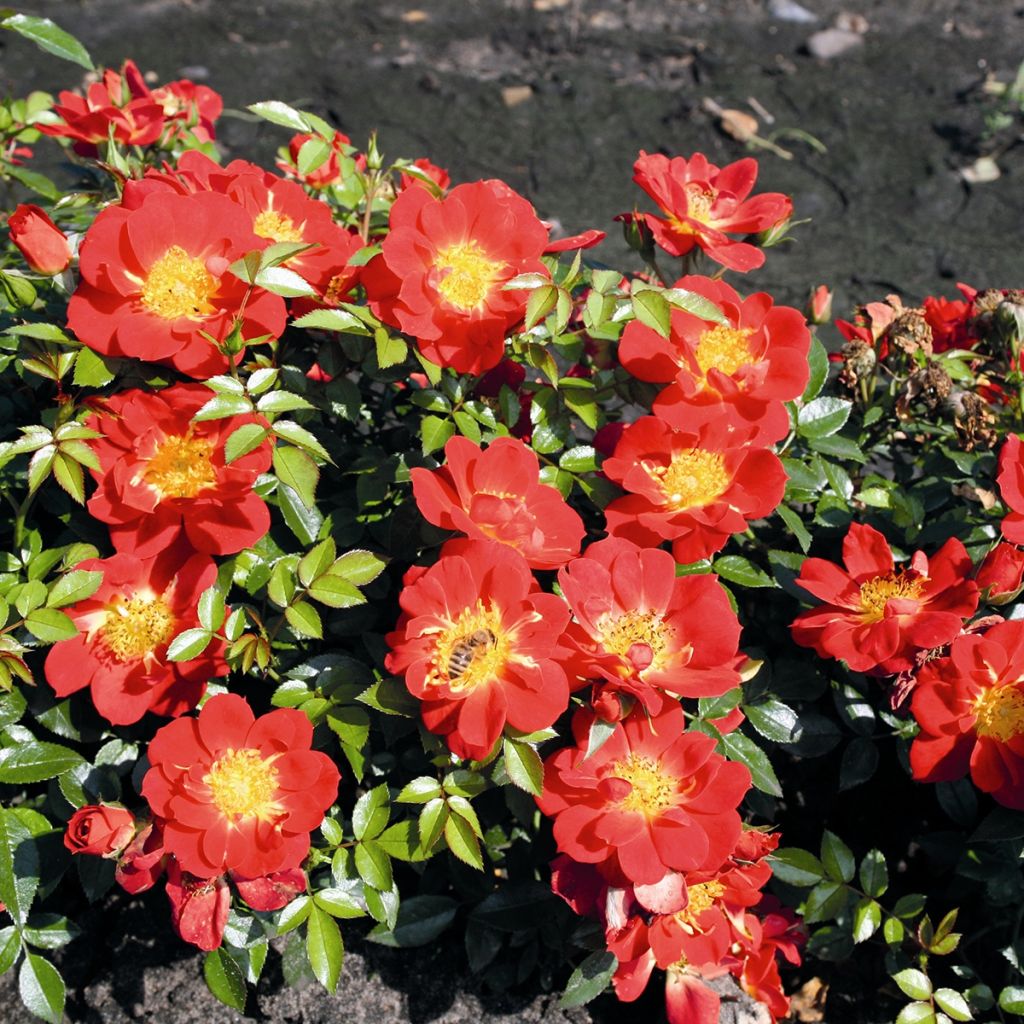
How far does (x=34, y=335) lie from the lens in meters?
1.33

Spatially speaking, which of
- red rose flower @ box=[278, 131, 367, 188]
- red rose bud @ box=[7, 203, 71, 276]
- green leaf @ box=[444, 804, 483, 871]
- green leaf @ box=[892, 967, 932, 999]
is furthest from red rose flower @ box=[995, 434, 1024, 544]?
red rose bud @ box=[7, 203, 71, 276]

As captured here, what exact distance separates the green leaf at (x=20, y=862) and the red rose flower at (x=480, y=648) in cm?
61

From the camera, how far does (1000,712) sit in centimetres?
141

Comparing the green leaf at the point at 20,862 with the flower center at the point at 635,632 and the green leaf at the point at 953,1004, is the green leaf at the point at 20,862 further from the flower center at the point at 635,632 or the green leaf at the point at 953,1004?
the green leaf at the point at 953,1004

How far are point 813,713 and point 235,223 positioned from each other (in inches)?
40.8

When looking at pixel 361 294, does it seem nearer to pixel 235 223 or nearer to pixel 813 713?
pixel 235 223

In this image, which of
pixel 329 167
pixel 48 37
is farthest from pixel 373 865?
pixel 48 37

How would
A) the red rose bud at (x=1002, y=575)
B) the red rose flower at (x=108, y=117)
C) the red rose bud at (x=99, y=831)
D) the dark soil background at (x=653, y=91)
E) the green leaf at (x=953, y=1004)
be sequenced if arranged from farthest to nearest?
the dark soil background at (x=653, y=91) → the red rose flower at (x=108, y=117) → the green leaf at (x=953, y=1004) → the red rose bud at (x=1002, y=575) → the red rose bud at (x=99, y=831)

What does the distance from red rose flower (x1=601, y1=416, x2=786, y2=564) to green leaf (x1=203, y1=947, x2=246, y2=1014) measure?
0.74 meters

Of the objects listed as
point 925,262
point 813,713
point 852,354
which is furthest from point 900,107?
point 813,713

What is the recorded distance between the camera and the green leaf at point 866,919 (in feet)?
5.04

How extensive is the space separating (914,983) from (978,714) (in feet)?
1.37

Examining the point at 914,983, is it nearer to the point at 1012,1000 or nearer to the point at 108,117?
the point at 1012,1000

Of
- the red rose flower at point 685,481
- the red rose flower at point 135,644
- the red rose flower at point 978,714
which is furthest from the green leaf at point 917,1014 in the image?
the red rose flower at point 135,644
